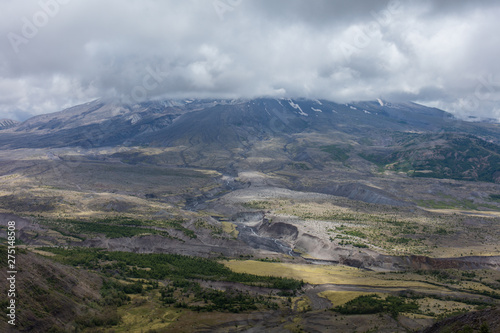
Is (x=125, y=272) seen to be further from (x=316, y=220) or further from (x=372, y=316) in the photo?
(x=316, y=220)

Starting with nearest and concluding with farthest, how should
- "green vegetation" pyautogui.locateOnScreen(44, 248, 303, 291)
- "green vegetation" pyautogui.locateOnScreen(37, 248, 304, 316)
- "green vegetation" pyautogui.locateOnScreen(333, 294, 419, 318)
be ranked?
"green vegetation" pyautogui.locateOnScreen(333, 294, 419, 318) → "green vegetation" pyautogui.locateOnScreen(37, 248, 304, 316) → "green vegetation" pyautogui.locateOnScreen(44, 248, 303, 291)

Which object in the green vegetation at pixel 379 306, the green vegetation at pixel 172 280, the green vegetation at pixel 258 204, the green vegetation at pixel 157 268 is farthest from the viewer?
the green vegetation at pixel 258 204

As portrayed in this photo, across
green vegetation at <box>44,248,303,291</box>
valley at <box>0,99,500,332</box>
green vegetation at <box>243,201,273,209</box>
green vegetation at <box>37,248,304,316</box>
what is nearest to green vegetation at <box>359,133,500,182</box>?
valley at <box>0,99,500,332</box>

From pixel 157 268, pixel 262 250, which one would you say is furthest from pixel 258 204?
pixel 157 268

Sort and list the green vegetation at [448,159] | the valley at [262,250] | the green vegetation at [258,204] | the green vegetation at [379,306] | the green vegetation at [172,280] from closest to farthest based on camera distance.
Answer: the valley at [262,250] < the green vegetation at [379,306] < the green vegetation at [172,280] < the green vegetation at [258,204] < the green vegetation at [448,159]

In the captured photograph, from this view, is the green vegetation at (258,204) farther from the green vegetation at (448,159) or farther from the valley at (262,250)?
the green vegetation at (448,159)

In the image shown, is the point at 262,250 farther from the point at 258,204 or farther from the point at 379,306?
the point at 258,204

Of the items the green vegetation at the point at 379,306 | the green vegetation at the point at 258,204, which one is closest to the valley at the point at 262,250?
the green vegetation at the point at 379,306

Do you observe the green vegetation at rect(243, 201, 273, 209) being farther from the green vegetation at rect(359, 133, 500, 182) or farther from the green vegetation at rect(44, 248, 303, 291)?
the green vegetation at rect(359, 133, 500, 182)

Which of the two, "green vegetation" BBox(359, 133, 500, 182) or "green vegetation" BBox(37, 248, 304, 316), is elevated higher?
"green vegetation" BBox(359, 133, 500, 182)

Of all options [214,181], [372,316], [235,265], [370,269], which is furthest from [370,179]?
[372,316]

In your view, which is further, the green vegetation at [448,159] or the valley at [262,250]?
the green vegetation at [448,159]
